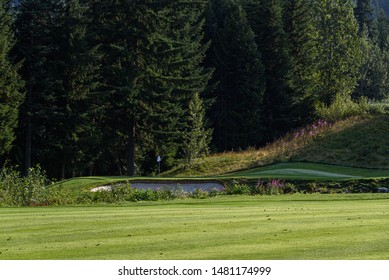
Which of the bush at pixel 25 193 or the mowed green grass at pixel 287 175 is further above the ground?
the bush at pixel 25 193

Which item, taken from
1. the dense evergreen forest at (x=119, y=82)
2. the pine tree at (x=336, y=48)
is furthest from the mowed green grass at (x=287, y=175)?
the pine tree at (x=336, y=48)

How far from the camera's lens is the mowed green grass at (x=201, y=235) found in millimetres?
10281

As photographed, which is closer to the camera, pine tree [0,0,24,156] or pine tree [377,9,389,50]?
pine tree [0,0,24,156]

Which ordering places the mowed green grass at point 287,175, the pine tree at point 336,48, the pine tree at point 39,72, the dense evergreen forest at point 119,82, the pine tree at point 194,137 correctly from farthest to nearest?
the pine tree at point 336,48
the pine tree at point 194,137
the pine tree at point 39,72
the dense evergreen forest at point 119,82
the mowed green grass at point 287,175

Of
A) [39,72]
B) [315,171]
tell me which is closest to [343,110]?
[315,171]

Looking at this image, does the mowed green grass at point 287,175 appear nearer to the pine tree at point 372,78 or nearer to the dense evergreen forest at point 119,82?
the dense evergreen forest at point 119,82

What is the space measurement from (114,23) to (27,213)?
95.3 feet

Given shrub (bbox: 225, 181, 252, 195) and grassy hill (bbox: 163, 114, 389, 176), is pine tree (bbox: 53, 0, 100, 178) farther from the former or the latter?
shrub (bbox: 225, 181, 252, 195)

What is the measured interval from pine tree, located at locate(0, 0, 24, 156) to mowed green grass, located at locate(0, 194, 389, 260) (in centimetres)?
2698

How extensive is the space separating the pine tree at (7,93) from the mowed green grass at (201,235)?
27.0 meters

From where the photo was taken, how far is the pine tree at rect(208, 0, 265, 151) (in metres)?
56.1

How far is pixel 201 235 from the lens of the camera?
12.0m

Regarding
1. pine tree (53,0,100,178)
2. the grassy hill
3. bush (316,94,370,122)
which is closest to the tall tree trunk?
pine tree (53,0,100,178)

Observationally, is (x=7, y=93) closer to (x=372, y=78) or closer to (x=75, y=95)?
(x=75, y=95)
